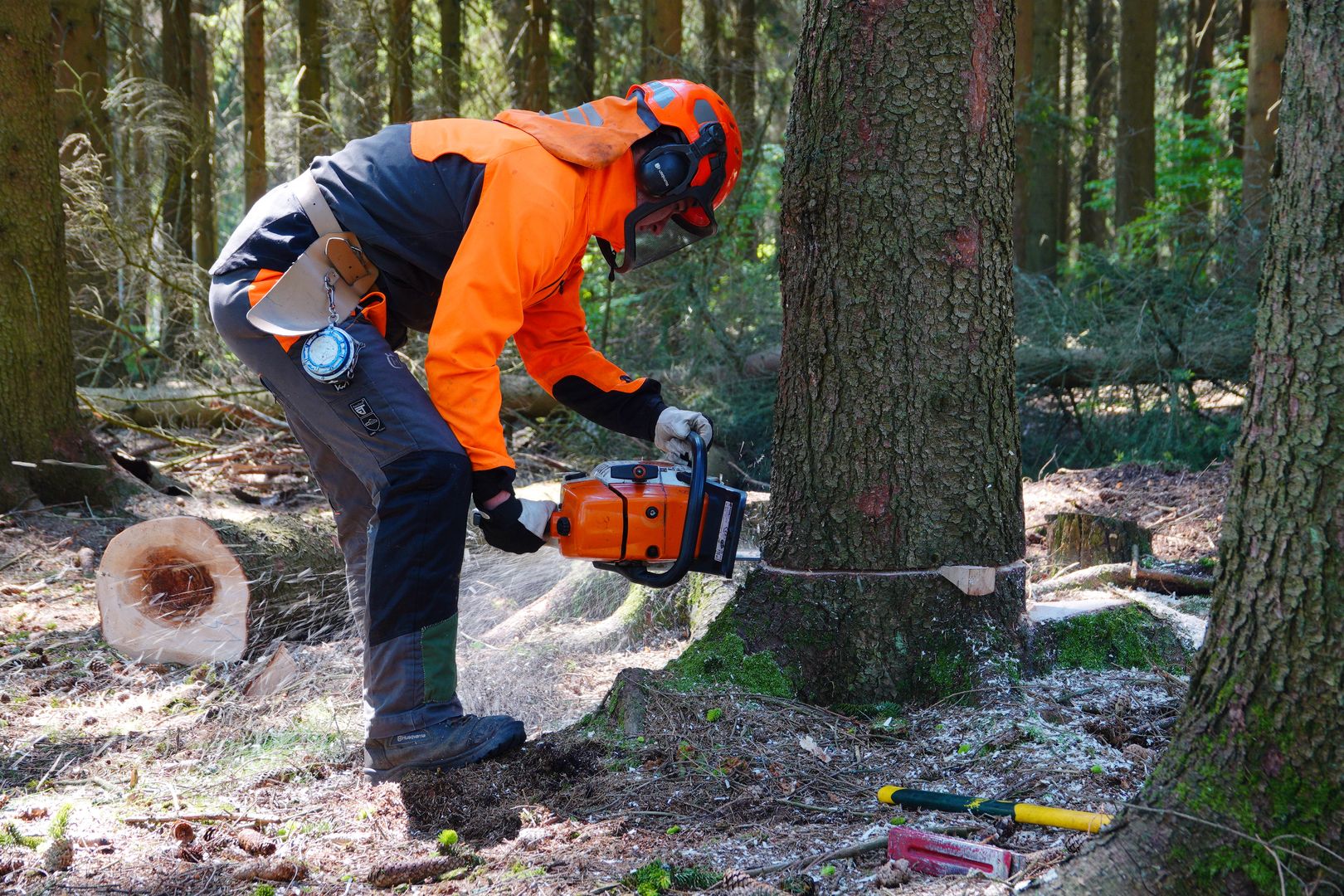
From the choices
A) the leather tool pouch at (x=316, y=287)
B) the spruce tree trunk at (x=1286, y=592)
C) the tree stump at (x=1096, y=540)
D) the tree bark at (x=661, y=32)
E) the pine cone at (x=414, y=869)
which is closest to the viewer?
the spruce tree trunk at (x=1286, y=592)

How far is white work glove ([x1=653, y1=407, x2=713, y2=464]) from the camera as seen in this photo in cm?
320

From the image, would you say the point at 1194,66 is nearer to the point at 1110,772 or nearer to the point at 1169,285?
the point at 1169,285

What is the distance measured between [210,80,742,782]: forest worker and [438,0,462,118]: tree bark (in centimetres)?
687

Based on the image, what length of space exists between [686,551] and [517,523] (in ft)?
Result: 1.51

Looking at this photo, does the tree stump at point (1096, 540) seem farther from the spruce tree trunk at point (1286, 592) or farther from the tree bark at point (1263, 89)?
the tree bark at point (1263, 89)

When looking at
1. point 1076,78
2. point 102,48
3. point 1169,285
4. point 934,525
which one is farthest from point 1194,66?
point 934,525

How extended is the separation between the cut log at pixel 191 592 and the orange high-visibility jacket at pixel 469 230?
1.61 metres

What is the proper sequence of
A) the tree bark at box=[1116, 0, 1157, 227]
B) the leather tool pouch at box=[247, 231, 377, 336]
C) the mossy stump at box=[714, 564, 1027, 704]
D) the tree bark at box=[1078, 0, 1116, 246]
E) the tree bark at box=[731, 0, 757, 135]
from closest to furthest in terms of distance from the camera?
the leather tool pouch at box=[247, 231, 377, 336] → the mossy stump at box=[714, 564, 1027, 704] → the tree bark at box=[731, 0, 757, 135] → the tree bark at box=[1116, 0, 1157, 227] → the tree bark at box=[1078, 0, 1116, 246]

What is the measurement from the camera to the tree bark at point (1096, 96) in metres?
16.7

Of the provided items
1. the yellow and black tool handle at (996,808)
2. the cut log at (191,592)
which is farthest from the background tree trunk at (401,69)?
the yellow and black tool handle at (996,808)

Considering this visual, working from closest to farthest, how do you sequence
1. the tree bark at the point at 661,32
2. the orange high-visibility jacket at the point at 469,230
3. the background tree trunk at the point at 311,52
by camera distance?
the orange high-visibility jacket at the point at 469,230, the tree bark at the point at 661,32, the background tree trunk at the point at 311,52

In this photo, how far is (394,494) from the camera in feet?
8.97

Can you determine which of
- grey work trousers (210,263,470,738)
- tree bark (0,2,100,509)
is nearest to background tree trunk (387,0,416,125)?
tree bark (0,2,100,509)

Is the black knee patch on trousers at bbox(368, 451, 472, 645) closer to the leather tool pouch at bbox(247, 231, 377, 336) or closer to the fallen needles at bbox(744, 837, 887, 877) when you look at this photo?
the leather tool pouch at bbox(247, 231, 377, 336)
